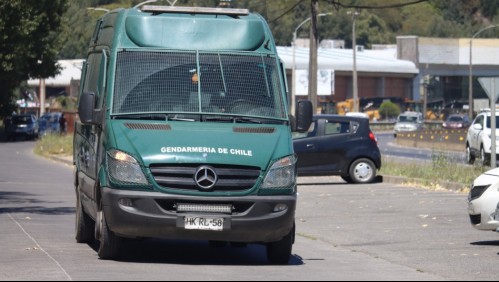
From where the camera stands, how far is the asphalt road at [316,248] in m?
12.0

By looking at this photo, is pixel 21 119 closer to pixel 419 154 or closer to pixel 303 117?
pixel 419 154

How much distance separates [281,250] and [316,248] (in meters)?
2.59

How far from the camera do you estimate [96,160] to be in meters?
13.4

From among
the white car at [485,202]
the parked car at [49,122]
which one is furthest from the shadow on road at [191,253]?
the parked car at [49,122]

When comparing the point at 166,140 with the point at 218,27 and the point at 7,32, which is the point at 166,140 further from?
the point at 7,32

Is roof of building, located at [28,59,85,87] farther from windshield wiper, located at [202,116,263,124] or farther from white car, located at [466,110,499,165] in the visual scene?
windshield wiper, located at [202,116,263,124]

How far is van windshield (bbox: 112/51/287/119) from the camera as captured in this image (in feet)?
43.3

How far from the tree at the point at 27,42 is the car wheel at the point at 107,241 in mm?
40181

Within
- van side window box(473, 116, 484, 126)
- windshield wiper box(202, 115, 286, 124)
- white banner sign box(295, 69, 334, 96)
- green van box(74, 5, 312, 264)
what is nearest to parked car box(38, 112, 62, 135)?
white banner sign box(295, 69, 334, 96)

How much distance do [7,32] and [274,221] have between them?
166 ft

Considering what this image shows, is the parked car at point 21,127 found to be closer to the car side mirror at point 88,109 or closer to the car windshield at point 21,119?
the car windshield at point 21,119

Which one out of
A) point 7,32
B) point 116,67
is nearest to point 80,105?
point 116,67

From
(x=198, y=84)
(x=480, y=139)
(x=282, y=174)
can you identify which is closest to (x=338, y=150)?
(x=480, y=139)

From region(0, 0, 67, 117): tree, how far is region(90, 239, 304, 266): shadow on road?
126 ft
